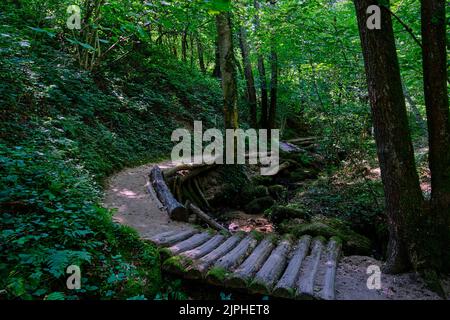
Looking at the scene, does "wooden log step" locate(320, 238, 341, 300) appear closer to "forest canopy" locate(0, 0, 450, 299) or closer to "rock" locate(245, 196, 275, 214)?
"forest canopy" locate(0, 0, 450, 299)

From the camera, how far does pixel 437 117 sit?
462cm

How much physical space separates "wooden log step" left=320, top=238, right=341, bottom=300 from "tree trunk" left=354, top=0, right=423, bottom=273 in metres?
0.90

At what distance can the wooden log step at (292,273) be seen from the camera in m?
4.26

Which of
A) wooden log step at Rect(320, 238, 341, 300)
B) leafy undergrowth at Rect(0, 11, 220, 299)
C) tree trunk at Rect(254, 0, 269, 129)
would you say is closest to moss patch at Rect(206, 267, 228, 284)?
leafy undergrowth at Rect(0, 11, 220, 299)

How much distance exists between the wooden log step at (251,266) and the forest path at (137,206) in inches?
64.5

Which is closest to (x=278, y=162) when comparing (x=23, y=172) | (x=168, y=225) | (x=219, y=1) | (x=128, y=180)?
(x=128, y=180)

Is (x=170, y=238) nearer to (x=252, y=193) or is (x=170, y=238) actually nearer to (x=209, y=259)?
(x=209, y=259)

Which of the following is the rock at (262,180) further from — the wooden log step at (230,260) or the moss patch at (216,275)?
the moss patch at (216,275)

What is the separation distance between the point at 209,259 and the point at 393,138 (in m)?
3.28

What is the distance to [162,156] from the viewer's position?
1254cm

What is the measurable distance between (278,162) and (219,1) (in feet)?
40.1

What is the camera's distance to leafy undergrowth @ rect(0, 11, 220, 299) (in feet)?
12.0

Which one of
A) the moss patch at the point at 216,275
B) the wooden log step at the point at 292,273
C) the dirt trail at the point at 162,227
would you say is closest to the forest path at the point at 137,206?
the dirt trail at the point at 162,227
